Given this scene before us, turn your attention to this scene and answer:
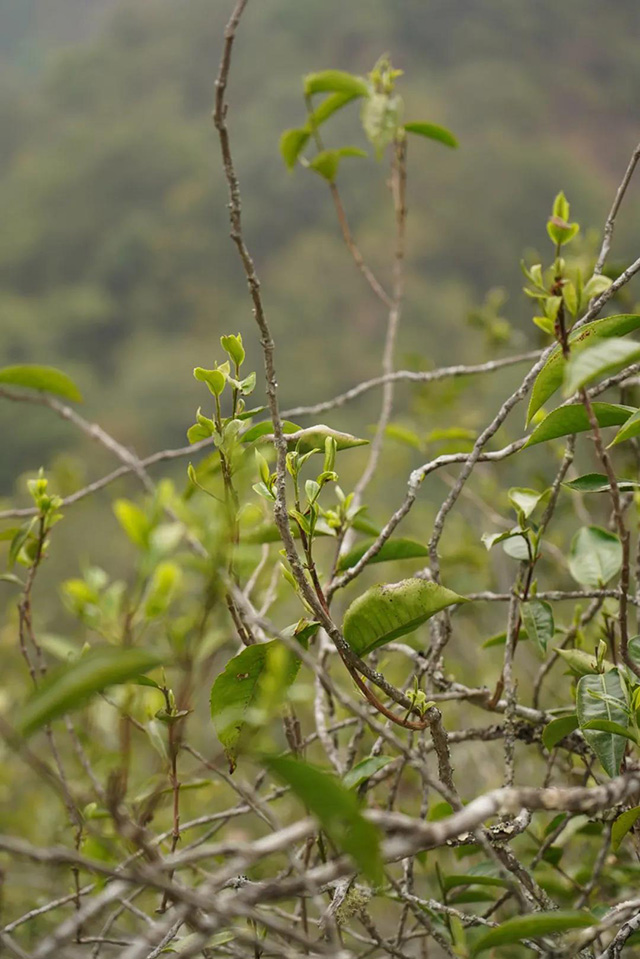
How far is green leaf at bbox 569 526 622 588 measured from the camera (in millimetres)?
536

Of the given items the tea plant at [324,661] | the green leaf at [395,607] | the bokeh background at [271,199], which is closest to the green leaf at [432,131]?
the tea plant at [324,661]

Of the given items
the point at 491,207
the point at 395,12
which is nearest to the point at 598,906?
the point at 491,207

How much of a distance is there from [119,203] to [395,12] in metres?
3.32

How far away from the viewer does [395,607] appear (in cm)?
42

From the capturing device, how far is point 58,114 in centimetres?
925

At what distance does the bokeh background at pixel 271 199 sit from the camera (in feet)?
18.8

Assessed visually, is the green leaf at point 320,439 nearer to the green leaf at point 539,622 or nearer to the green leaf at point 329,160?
the green leaf at point 539,622

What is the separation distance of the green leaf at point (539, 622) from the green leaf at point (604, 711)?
4 cm

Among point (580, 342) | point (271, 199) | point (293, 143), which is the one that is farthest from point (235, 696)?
point (271, 199)

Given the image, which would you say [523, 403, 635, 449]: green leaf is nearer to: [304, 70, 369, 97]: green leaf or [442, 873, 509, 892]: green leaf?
[442, 873, 509, 892]: green leaf

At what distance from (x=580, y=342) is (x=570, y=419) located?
42 millimetres

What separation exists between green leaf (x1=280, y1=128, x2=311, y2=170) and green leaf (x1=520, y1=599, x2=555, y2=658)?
45 cm

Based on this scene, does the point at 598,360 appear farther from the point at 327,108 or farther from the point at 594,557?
the point at 327,108

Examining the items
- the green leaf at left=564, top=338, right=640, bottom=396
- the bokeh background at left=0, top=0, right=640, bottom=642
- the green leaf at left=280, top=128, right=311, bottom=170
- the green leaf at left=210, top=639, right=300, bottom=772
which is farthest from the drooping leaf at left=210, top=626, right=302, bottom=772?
the bokeh background at left=0, top=0, right=640, bottom=642
